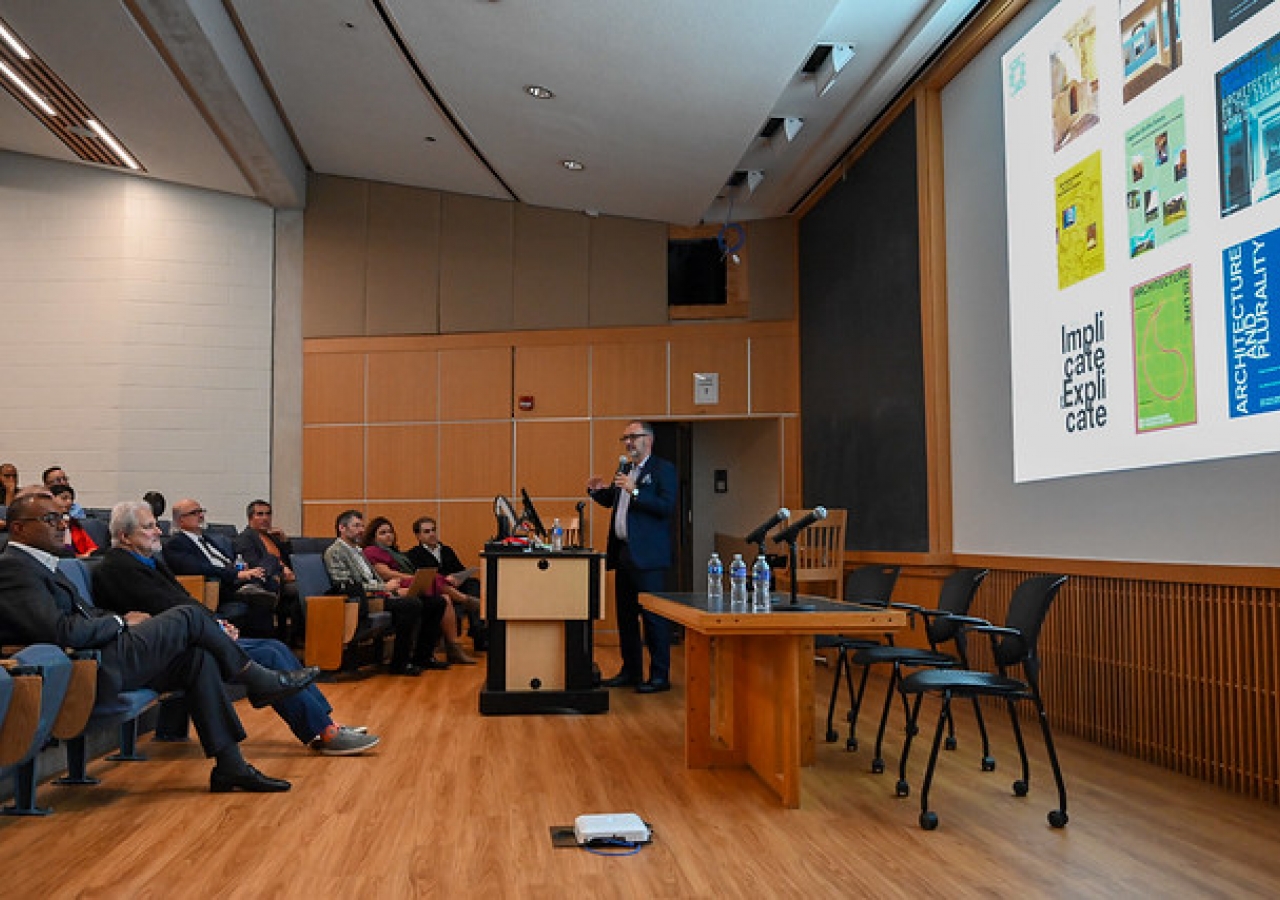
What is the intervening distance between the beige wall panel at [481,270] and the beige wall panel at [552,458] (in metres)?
1.00

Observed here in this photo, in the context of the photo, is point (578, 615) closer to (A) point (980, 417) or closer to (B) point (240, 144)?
(A) point (980, 417)

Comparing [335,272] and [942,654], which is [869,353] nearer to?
[942,654]

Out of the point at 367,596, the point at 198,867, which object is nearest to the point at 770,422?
the point at 367,596

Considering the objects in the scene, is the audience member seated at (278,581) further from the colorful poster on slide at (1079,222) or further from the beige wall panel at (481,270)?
the colorful poster on slide at (1079,222)

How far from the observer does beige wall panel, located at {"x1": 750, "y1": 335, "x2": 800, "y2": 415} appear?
9445mm

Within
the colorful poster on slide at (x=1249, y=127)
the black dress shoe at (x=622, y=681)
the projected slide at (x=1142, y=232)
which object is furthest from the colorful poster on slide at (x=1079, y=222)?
the black dress shoe at (x=622, y=681)

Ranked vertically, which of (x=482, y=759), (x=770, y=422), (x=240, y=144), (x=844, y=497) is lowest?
(x=482, y=759)

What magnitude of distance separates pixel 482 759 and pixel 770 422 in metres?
5.76

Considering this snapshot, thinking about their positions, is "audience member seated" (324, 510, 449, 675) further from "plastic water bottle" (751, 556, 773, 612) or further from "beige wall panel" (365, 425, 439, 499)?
"plastic water bottle" (751, 556, 773, 612)

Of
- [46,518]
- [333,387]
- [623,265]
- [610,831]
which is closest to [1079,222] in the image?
[610,831]

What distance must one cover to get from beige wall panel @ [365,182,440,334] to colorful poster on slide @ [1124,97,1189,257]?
6678 mm

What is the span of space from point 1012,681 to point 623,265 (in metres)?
6.86

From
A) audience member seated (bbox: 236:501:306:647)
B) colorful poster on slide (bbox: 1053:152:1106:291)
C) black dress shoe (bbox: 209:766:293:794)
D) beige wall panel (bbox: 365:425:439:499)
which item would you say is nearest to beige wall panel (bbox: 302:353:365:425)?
beige wall panel (bbox: 365:425:439:499)

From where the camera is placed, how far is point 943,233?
21.4 feet
